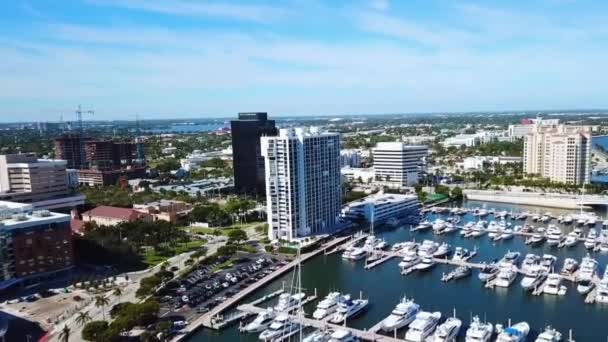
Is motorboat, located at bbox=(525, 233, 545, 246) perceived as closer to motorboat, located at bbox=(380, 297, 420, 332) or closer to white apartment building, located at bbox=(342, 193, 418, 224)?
white apartment building, located at bbox=(342, 193, 418, 224)

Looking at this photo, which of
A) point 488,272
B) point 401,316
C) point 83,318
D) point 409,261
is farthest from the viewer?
→ point 409,261

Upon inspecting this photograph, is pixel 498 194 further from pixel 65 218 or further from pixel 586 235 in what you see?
pixel 65 218

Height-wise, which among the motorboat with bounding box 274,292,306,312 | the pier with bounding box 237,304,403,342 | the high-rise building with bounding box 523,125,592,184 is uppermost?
the high-rise building with bounding box 523,125,592,184

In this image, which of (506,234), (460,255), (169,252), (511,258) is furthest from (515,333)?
(169,252)

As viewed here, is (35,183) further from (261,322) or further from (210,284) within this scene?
(261,322)

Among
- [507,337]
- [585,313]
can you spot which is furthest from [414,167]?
[507,337]

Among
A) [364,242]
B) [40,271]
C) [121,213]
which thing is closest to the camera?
[40,271]

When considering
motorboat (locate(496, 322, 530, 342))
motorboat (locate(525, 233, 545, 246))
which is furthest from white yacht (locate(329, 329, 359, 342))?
motorboat (locate(525, 233, 545, 246))
